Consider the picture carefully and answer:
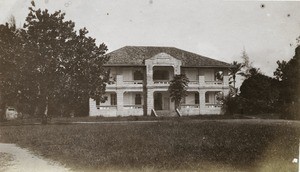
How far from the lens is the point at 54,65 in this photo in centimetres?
1571

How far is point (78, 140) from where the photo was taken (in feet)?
36.6

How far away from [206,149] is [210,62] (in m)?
20.4

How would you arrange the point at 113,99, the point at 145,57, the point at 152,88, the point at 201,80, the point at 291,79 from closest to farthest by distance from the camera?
the point at 291,79
the point at 152,88
the point at 145,57
the point at 113,99
the point at 201,80

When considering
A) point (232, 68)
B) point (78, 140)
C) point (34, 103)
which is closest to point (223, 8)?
point (78, 140)

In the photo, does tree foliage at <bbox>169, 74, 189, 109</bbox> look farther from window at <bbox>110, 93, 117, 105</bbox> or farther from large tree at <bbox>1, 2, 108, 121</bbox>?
large tree at <bbox>1, 2, 108, 121</bbox>

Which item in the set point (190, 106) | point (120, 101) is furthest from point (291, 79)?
point (120, 101)

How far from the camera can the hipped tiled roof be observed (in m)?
27.4

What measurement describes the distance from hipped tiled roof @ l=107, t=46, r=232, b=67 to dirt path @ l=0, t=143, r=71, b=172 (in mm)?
17360

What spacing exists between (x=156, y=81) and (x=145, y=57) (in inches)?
79.6

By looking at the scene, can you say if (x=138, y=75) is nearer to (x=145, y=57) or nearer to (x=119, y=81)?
(x=145, y=57)

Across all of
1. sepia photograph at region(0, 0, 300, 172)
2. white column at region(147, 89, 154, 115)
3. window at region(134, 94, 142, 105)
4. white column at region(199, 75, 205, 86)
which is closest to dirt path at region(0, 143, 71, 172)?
sepia photograph at region(0, 0, 300, 172)

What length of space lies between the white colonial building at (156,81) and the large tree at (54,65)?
9.29 meters

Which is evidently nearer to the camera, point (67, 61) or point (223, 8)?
point (223, 8)

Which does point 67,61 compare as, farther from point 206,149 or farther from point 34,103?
point 206,149
